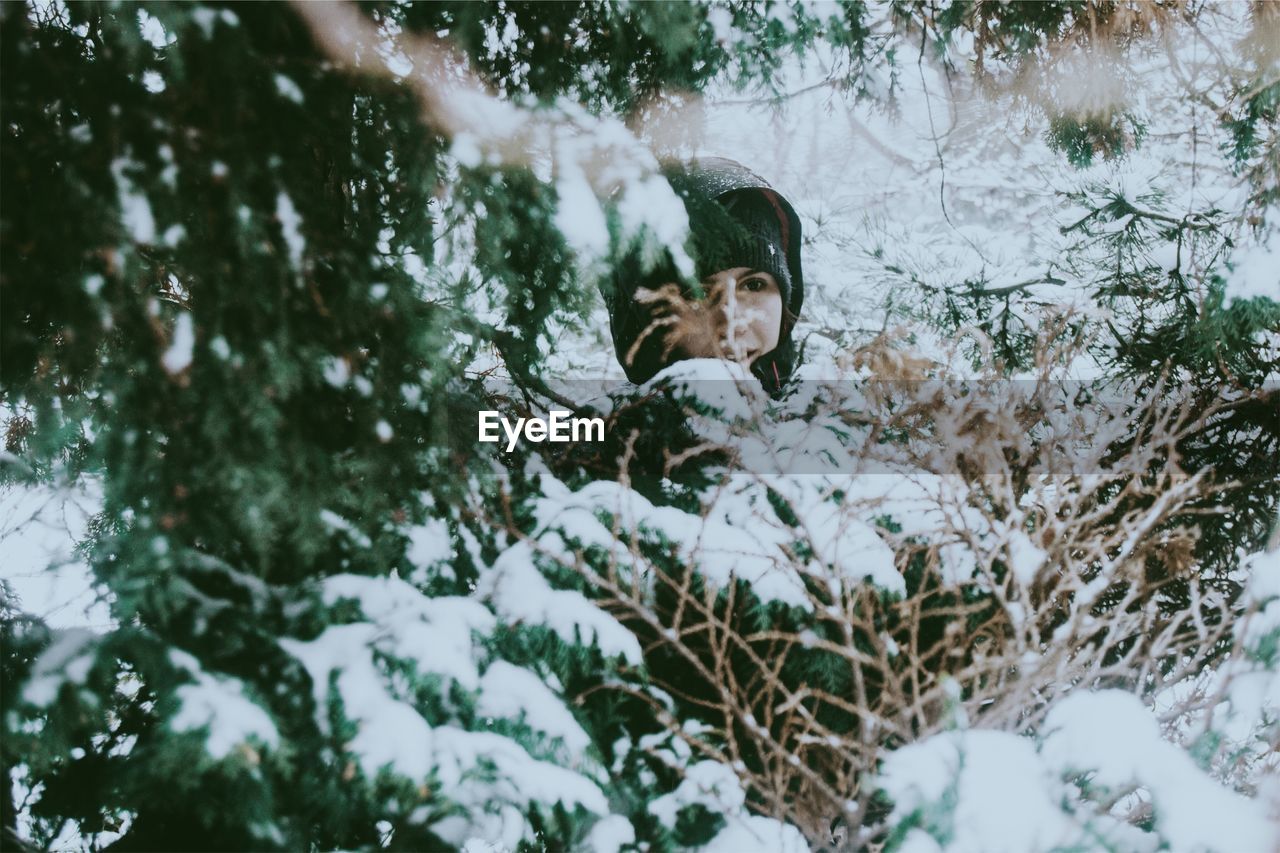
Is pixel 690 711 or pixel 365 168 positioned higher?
pixel 365 168

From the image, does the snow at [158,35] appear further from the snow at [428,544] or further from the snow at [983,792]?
the snow at [983,792]

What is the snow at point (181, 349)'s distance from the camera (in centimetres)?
138

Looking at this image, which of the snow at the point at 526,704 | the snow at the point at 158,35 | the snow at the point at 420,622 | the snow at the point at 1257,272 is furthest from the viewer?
the snow at the point at 1257,272

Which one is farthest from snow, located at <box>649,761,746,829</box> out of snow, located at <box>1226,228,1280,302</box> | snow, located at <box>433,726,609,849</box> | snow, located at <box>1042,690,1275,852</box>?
snow, located at <box>1226,228,1280,302</box>

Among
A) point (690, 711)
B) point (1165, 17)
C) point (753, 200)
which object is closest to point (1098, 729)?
point (690, 711)

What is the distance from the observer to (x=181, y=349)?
1387 millimetres

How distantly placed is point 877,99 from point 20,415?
3.62 metres

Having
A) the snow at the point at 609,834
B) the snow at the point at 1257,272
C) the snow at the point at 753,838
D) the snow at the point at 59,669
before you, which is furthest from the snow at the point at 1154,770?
the snow at the point at 59,669

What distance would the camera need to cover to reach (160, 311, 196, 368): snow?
1.38 metres

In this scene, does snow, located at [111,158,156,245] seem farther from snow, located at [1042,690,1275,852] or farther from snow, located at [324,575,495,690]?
snow, located at [1042,690,1275,852]

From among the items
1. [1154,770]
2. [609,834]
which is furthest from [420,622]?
[1154,770]

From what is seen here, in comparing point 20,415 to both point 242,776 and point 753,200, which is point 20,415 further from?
point 753,200

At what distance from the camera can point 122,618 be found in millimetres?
1542

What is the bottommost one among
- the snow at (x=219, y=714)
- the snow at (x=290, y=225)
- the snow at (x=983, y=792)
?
the snow at (x=983, y=792)
